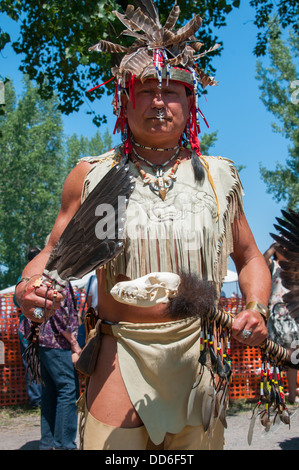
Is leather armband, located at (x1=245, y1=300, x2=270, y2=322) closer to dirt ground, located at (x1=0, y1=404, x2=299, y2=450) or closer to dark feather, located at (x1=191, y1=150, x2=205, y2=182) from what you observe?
dark feather, located at (x1=191, y1=150, x2=205, y2=182)

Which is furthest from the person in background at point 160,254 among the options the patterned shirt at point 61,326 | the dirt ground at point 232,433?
the dirt ground at point 232,433

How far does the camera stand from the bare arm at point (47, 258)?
7.11 feet

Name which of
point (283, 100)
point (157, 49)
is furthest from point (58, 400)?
point (283, 100)

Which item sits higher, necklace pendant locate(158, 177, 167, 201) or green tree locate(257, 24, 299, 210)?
green tree locate(257, 24, 299, 210)

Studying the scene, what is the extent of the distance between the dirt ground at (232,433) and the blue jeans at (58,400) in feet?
1.78

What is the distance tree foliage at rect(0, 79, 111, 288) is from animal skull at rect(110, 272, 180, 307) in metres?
31.1

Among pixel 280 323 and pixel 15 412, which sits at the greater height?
pixel 280 323

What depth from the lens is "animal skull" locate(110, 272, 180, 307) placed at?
206 cm

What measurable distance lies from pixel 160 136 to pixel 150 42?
1.61ft

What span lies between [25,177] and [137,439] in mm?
33354

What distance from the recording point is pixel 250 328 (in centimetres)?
217

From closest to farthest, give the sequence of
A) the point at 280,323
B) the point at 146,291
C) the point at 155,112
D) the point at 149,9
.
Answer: the point at 146,291 < the point at 155,112 < the point at 149,9 < the point at 280,323

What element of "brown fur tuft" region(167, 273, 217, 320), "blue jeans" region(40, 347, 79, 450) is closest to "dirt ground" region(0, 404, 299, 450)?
"blue jeans" region(40, 347, 79, 450)

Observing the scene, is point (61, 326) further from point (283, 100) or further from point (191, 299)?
point (283, 100)
